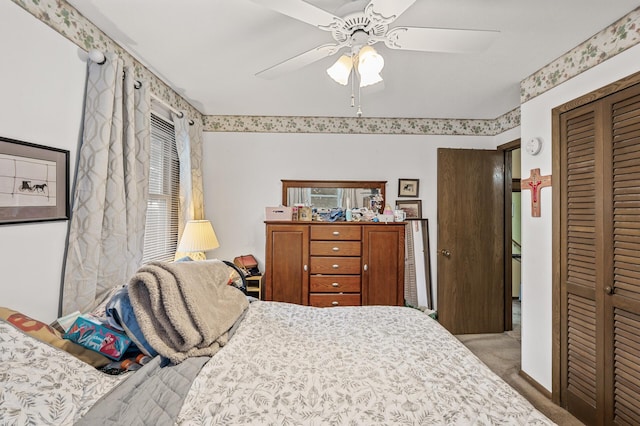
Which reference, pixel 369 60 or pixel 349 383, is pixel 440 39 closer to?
pixel 369 60

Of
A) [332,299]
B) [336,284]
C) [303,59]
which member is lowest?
[332,299]

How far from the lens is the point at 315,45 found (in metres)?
1.85

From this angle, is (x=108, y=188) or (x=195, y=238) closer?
(x=108, y=188)

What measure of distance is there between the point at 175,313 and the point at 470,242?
3.01 meters

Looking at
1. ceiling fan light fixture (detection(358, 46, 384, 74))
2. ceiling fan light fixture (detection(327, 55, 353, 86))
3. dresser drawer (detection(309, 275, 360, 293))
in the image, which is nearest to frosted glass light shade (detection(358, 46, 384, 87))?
ceiling fan light fixture (detection(358, 46, 384, 74))

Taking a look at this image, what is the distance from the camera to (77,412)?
846 mm

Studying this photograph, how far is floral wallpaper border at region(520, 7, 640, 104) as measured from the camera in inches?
62.5

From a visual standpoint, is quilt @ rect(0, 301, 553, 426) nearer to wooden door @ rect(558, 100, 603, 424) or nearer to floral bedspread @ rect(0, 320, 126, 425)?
floral bedspread @ rect(0, 320, 126, 425)

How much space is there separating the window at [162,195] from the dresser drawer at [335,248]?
1.43 metres

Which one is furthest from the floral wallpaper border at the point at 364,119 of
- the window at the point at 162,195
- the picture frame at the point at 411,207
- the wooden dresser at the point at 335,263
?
the wooden dresser at the point at 335,263

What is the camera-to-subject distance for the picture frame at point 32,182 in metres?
1.25

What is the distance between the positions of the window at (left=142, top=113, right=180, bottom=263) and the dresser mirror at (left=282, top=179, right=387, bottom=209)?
1158mm

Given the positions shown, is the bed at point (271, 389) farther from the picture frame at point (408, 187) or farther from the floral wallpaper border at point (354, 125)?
the floral wallpaper border at point (354, 125)

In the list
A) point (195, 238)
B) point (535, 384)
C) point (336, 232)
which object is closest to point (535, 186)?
point (535, 384)
